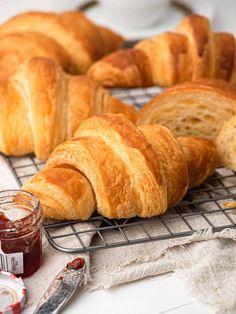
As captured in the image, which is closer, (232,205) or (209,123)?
(232,205)

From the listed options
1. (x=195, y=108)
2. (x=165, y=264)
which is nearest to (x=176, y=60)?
(x=195, y=108)

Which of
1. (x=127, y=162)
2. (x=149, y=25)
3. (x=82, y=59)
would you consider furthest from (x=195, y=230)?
(x=149, y=25)

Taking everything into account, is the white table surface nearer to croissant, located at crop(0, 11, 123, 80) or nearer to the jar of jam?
the jar of jam

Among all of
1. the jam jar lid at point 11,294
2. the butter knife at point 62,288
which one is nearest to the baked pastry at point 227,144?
the butter knife at point 62,288

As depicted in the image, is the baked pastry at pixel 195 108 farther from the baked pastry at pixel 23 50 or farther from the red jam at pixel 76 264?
the red jam at pixel 76 264

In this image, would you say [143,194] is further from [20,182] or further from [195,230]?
[20,182]

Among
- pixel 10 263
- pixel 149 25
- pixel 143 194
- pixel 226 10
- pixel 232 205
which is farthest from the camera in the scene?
pixel 226 10
